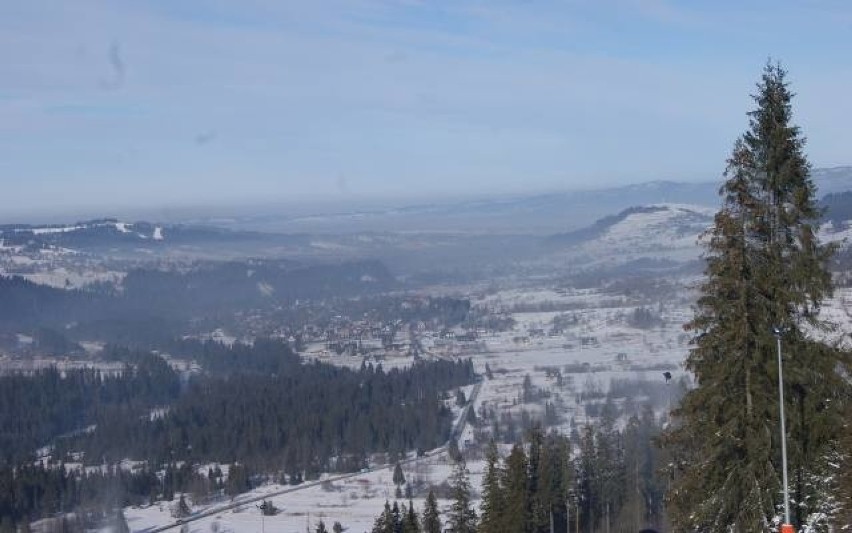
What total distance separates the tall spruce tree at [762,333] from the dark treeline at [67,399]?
6239cm

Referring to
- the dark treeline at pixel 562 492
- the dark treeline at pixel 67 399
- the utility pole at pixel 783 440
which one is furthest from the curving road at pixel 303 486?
the utility pole at pixel 783 440

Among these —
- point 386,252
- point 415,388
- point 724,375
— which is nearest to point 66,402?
point 415,388

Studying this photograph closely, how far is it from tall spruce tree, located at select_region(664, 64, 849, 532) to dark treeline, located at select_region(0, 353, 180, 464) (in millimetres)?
62389

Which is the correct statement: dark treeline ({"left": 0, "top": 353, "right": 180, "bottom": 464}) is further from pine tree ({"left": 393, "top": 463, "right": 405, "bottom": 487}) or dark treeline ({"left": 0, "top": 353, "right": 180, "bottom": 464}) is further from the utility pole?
the utility pole

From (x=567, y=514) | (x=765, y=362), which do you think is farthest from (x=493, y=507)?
(x=765, y=362)

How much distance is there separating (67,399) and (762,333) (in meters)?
Answer: 77.8

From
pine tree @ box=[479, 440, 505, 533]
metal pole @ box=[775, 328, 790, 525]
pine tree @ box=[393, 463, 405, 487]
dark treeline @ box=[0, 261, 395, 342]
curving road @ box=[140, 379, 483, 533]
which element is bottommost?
curving road @ box=[140, 379, 483, 533]

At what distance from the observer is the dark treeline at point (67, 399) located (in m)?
74.7

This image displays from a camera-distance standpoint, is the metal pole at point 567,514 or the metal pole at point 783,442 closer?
the metal pole at point 783,442

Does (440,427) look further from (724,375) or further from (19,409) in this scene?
(724,375)

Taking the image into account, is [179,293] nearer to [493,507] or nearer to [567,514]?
[567,514]

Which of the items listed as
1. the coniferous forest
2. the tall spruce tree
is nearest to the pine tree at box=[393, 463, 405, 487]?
the coniferous forest

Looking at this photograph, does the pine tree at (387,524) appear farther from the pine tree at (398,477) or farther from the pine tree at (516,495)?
the pine tree at (398,477)

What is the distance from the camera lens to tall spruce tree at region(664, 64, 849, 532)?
12570 mm
